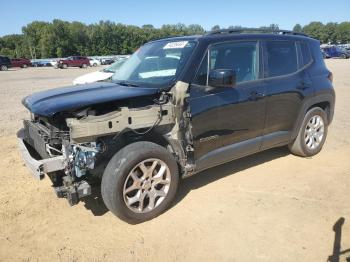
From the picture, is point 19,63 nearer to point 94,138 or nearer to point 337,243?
point 94,138

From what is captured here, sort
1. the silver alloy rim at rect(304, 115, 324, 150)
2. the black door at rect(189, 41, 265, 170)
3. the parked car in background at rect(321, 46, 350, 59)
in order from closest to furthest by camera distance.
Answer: the black door at rect(189, 41, 265, 170)
the silver alloy rim at rect(304, 115, 324, 150)
the parked car in background at rect(321, 46, 350, 59)

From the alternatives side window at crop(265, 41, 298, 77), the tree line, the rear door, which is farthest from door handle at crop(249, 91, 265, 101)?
the tree line

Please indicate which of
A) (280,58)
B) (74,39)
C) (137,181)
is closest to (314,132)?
(280,58)

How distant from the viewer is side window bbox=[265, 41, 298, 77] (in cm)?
498

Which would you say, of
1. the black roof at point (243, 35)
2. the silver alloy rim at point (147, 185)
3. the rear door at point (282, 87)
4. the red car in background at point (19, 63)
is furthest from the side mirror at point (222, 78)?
the red car in background at point (19, 63)

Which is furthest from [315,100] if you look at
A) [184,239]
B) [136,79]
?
[184,239]

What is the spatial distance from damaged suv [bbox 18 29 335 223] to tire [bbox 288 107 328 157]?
0.28m

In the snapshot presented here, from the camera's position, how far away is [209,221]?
400 cm

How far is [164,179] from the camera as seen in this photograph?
407 centimetres

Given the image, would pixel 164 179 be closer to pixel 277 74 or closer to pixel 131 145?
pixel 131 145

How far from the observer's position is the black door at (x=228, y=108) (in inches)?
166

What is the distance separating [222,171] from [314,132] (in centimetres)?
175

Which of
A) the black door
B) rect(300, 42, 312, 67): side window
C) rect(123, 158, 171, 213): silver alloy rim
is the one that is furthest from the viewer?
rect(300, 42, 312, 67): side window

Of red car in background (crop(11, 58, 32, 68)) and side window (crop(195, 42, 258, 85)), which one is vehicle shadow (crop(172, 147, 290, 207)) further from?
red car in background (crop(11, 58, 32, 68))
